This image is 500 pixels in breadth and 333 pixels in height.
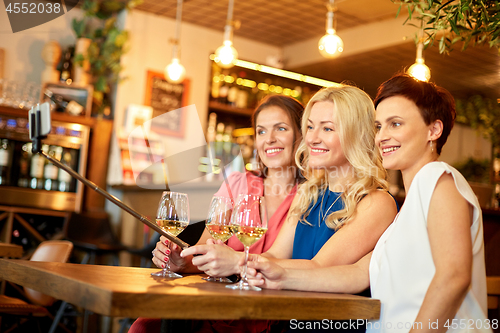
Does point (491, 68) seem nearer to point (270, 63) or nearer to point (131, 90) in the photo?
point (270, 63)

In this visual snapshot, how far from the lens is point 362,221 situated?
5.62ft

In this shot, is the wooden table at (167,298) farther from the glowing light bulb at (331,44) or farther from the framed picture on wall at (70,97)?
the framed picture on wall at (70,97)

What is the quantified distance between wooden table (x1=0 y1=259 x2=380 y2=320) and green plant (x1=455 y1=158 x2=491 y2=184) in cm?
720

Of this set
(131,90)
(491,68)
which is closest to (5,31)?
(131,90)

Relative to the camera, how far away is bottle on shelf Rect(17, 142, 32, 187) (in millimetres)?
4930

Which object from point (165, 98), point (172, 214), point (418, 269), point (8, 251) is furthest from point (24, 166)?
point (418, 269)

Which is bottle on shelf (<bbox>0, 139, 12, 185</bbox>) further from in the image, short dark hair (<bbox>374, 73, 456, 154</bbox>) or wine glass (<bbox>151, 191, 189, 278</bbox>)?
short dark hair (<bbox>374, 73, 456, 154</bbox>)

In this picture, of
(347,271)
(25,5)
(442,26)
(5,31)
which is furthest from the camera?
(5,31)

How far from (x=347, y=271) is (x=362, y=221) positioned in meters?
0.23

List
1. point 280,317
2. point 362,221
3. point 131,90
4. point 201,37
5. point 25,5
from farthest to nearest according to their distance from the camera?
point 201,37 < point 131,90 < point 25,5 < point 362,221 < point 280,317

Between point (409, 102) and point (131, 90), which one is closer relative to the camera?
point (409, 102)

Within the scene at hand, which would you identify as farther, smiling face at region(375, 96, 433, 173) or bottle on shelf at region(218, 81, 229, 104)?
bottle on shelf at region(218, 81, 229, 104)

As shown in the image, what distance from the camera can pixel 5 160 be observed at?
191 inches

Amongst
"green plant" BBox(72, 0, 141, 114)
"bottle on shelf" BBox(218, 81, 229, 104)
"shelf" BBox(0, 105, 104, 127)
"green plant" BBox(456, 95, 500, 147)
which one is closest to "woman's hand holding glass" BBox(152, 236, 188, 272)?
"shelf" BBox(0, 105, 104, 127)
